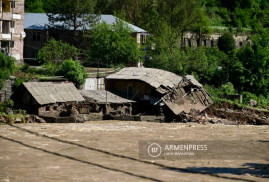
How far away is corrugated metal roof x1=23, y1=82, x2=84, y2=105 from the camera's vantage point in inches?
1791

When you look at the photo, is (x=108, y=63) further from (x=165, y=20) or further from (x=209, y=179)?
(x=209, y=179)

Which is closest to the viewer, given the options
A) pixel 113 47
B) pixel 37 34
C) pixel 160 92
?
pixel 160 92

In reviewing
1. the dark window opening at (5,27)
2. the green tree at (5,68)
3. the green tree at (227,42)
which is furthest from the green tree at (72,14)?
the green tree at (227,42)

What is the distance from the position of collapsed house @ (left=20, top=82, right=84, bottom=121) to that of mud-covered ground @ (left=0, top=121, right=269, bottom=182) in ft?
10.1

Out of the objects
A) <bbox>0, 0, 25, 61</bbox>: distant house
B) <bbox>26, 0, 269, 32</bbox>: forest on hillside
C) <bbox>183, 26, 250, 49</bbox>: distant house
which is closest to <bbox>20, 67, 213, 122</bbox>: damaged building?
<bbox>0, 0, 25, 61</bbox>: distant house

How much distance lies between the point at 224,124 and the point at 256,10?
5778 centimetres

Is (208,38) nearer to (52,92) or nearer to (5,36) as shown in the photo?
(5,36)

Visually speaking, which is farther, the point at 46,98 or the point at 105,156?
the point at 46,98

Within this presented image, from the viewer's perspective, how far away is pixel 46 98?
1799 inches

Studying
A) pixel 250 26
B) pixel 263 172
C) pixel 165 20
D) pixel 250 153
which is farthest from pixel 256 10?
pixel 263 172

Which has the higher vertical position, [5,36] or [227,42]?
[227,42]

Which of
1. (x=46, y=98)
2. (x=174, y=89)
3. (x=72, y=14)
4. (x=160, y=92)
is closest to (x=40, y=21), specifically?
(x=72, y=14)

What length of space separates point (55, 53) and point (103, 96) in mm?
11552

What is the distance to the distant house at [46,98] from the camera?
45.3 meters
